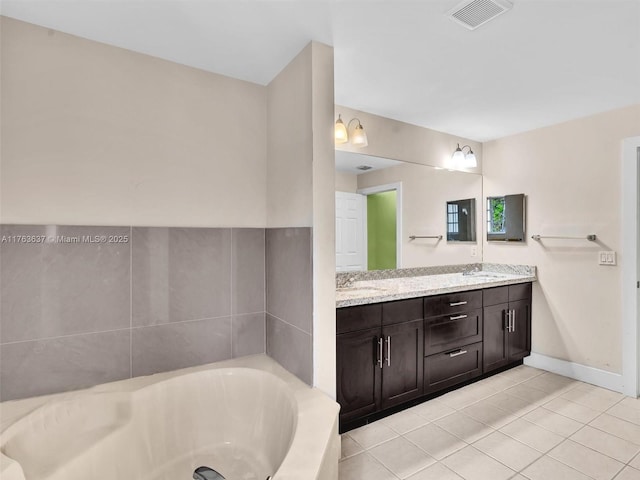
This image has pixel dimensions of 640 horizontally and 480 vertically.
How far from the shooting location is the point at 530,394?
109 inches

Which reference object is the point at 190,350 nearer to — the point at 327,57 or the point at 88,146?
the point at 88,146

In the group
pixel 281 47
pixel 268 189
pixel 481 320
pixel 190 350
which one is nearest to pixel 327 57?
pixel 281 47

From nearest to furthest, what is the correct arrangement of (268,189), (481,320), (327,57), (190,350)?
(327,57) → (190,350) → (268,189) → (481,320)

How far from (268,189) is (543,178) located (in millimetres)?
2713

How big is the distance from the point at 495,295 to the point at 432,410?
1195 mm

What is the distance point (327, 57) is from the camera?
1.89 metres

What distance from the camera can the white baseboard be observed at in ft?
9.36

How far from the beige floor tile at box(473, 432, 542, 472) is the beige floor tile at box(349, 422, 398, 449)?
53 centimetres

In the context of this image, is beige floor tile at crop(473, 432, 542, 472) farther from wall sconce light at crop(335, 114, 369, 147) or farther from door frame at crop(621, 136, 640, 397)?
wall sconce light at crop(335, 114, 369, 147)

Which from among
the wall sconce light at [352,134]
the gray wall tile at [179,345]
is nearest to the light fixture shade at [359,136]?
the wall sconce light at [352,134]

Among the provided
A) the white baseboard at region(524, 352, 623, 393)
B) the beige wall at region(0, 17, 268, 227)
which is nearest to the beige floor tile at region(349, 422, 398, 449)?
the beige wall at region(0, 17, 268, 227)

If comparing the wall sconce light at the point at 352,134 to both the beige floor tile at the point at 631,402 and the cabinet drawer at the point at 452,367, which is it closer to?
the cabinet drawer at the point at 452,367

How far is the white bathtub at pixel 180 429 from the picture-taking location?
137cm

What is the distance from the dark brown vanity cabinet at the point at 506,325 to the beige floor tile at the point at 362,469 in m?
1.56
